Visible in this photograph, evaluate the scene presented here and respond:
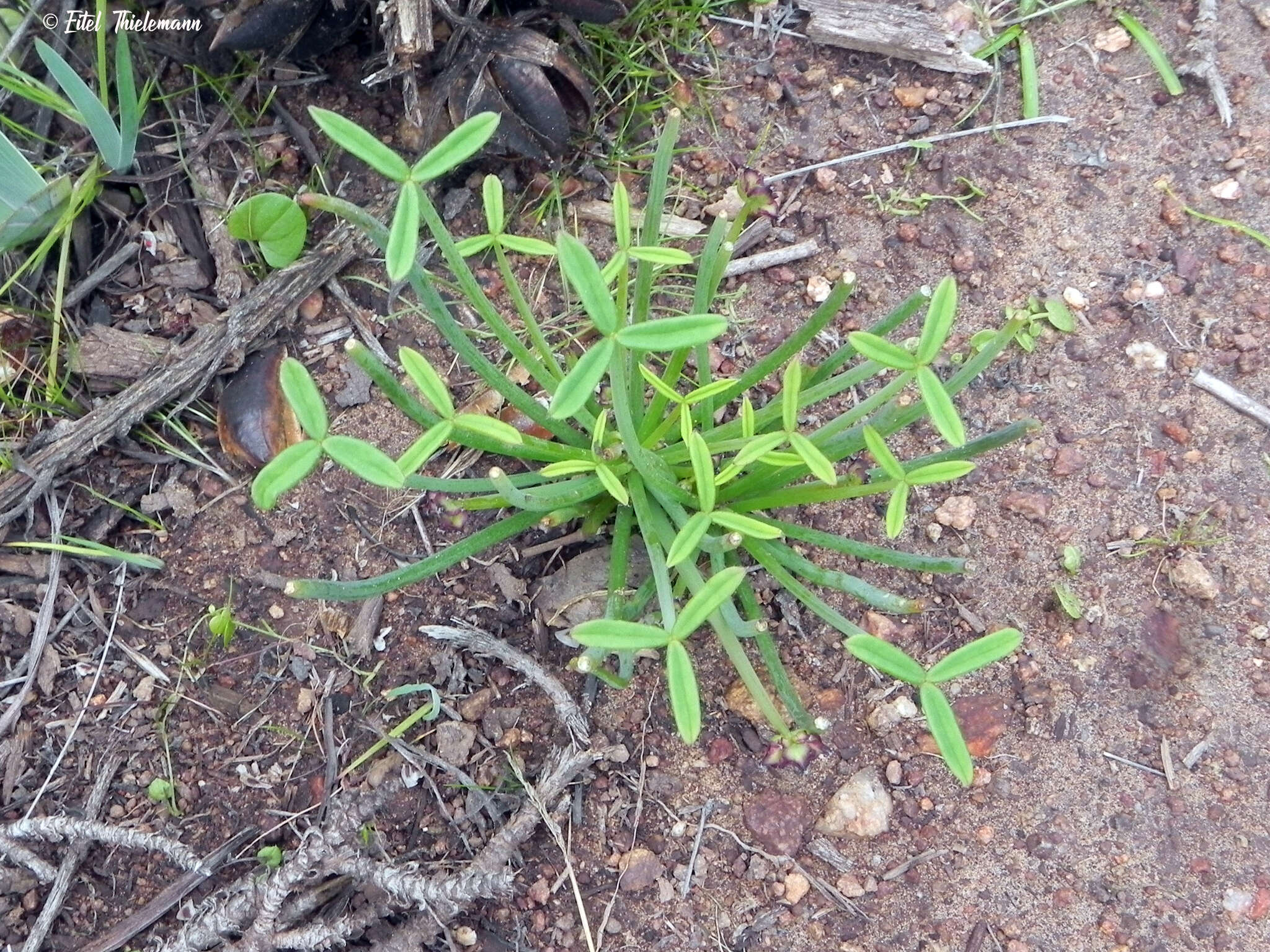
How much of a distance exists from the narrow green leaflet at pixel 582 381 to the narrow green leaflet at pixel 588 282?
2 centimetres

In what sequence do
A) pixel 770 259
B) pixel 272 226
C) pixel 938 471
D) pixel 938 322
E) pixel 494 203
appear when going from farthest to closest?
pixel 770 259
pixel 272 226
pixel 494 203
pixel 938 471
pixel 938 322

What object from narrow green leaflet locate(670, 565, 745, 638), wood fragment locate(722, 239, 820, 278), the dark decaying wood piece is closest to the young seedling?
narrow green leaflet locate(670, 565, 745, 638)

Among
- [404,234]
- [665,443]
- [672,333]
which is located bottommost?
[665,443]

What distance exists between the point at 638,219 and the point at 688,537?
3.21 feet

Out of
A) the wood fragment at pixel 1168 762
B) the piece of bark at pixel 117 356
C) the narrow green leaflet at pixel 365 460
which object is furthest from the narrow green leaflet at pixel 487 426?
the wood fragment at pixel 1168 762

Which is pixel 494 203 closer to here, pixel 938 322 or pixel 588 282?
pixel 588 282

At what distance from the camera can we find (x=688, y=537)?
1175 millimetres

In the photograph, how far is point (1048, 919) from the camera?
5.08 ft

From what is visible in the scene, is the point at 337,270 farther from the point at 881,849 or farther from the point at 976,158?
the point at 881,849

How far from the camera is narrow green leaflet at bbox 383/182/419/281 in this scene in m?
1.04

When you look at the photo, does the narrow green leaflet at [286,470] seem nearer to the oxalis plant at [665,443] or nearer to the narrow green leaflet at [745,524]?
the oxalis plant at [665,443]

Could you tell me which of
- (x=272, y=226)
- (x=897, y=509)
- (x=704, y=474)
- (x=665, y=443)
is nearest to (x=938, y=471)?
(x=897, y=509)

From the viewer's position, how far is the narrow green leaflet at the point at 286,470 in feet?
3.36

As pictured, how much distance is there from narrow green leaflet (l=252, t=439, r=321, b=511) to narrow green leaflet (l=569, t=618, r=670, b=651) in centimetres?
36
